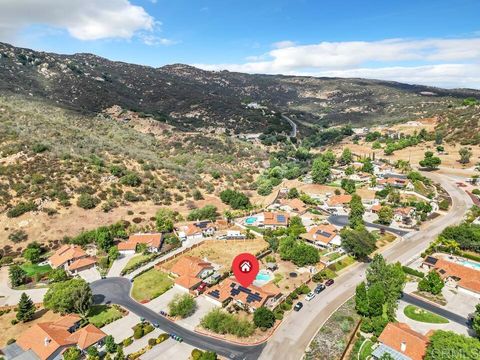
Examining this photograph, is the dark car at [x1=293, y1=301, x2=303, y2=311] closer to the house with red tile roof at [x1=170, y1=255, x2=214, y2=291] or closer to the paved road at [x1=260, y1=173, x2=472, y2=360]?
the paved road at [x1=260, y1=173, x2=472, y2=360]

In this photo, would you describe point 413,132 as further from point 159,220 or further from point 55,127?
point 55,127

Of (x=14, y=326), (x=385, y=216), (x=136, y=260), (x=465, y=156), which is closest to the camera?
(x=14, y=326)

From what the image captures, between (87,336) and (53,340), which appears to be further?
(87,336)

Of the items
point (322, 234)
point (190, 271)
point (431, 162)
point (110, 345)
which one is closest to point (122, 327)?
point (110, 345)

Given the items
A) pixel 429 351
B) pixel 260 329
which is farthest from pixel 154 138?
pixel 429 351

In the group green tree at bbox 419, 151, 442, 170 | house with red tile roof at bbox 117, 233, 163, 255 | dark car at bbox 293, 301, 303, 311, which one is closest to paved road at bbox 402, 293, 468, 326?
dark car at bbox 293, 301, 303, 311

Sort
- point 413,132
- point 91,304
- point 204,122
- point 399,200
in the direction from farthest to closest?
point 204,122 < point 413,132 < point 399,200 < point 91,304

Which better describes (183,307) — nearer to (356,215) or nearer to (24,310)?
(24,310)
